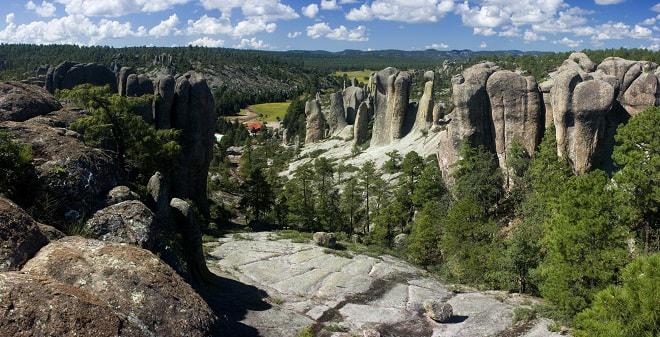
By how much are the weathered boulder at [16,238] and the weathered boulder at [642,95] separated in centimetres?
4801

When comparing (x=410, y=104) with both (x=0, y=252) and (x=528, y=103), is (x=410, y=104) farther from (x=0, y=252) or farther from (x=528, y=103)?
(x=0, y=252)

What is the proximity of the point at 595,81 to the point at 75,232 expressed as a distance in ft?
145

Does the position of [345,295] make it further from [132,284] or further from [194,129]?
[194,129]

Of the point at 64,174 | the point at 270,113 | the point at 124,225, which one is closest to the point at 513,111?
the point at 124,225

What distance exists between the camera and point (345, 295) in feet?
106

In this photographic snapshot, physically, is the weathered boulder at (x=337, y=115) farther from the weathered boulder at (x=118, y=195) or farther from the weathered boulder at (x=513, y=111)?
the weathered boulder at (x=118, y=195)

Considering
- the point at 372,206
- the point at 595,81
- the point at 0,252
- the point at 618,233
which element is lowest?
the point at 372,206

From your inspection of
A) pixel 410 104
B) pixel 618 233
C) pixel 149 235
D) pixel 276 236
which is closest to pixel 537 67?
pixel 410 104

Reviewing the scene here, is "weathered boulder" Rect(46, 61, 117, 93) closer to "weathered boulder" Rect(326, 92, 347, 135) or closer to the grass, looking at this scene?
"weathered boulder" Rect(326, 92, 347, 135)

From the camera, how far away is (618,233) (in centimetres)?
2588

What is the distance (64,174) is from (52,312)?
8.91 metres

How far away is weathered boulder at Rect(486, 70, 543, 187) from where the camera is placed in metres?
52.1

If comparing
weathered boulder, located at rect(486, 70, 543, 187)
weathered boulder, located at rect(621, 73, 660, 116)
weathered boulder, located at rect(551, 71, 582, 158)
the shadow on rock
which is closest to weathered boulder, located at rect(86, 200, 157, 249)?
the shadow on rock

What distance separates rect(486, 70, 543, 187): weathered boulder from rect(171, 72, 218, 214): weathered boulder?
100 feet
